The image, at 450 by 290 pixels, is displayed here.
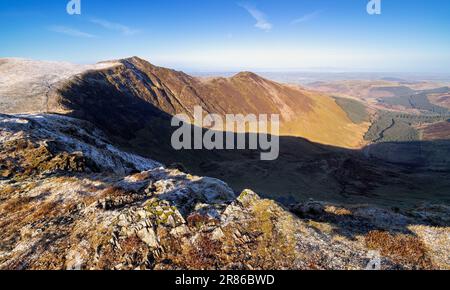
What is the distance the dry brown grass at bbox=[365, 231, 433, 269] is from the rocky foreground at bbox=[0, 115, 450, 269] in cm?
7

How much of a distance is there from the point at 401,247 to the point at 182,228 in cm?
1611

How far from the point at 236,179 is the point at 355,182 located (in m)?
46.4

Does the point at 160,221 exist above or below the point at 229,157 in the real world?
above

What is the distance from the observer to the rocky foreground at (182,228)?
17.9 metres

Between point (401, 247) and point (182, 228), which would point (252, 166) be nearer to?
point (401, 247)

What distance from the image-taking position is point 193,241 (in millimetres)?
19375

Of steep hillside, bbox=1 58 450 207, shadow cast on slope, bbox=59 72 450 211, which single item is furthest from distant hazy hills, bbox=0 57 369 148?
shadow cast on slope, bbox=59 72 450 211

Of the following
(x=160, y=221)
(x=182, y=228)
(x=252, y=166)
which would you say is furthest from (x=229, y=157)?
(x=182, y=228)

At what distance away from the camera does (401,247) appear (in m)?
19.9

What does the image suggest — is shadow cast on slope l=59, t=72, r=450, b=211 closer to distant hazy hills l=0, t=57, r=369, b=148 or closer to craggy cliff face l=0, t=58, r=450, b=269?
distant hazy hills l=0, t=57, r=369, b=148

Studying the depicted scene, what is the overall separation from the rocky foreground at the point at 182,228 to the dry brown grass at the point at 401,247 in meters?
0.07

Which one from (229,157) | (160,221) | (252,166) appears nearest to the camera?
(160,221)

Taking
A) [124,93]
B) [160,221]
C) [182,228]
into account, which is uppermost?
[124,93]
